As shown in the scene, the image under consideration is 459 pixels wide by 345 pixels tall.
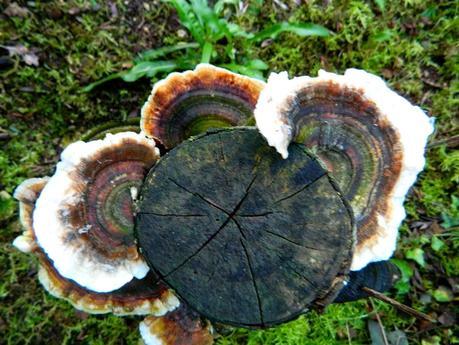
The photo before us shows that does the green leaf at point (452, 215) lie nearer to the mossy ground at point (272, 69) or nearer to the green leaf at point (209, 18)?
the mossy ground at point (272, 69)

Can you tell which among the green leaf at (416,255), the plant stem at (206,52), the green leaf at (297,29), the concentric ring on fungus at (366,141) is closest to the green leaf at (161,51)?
the plant stem at (206,52)

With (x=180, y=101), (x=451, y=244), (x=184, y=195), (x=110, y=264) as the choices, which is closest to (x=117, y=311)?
(x=110, y=264)

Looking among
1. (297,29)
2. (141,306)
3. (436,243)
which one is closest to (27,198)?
(141,306)

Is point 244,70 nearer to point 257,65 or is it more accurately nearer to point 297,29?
point 257,65

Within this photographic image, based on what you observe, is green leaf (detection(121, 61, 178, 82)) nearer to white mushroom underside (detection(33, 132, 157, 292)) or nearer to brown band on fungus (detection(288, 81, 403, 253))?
white mushroom underside (detection(33, 132, 157, 292))

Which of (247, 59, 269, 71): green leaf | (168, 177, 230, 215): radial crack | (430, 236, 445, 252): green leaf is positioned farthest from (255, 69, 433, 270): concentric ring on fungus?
(430, 236, 445, 252): green leaf
